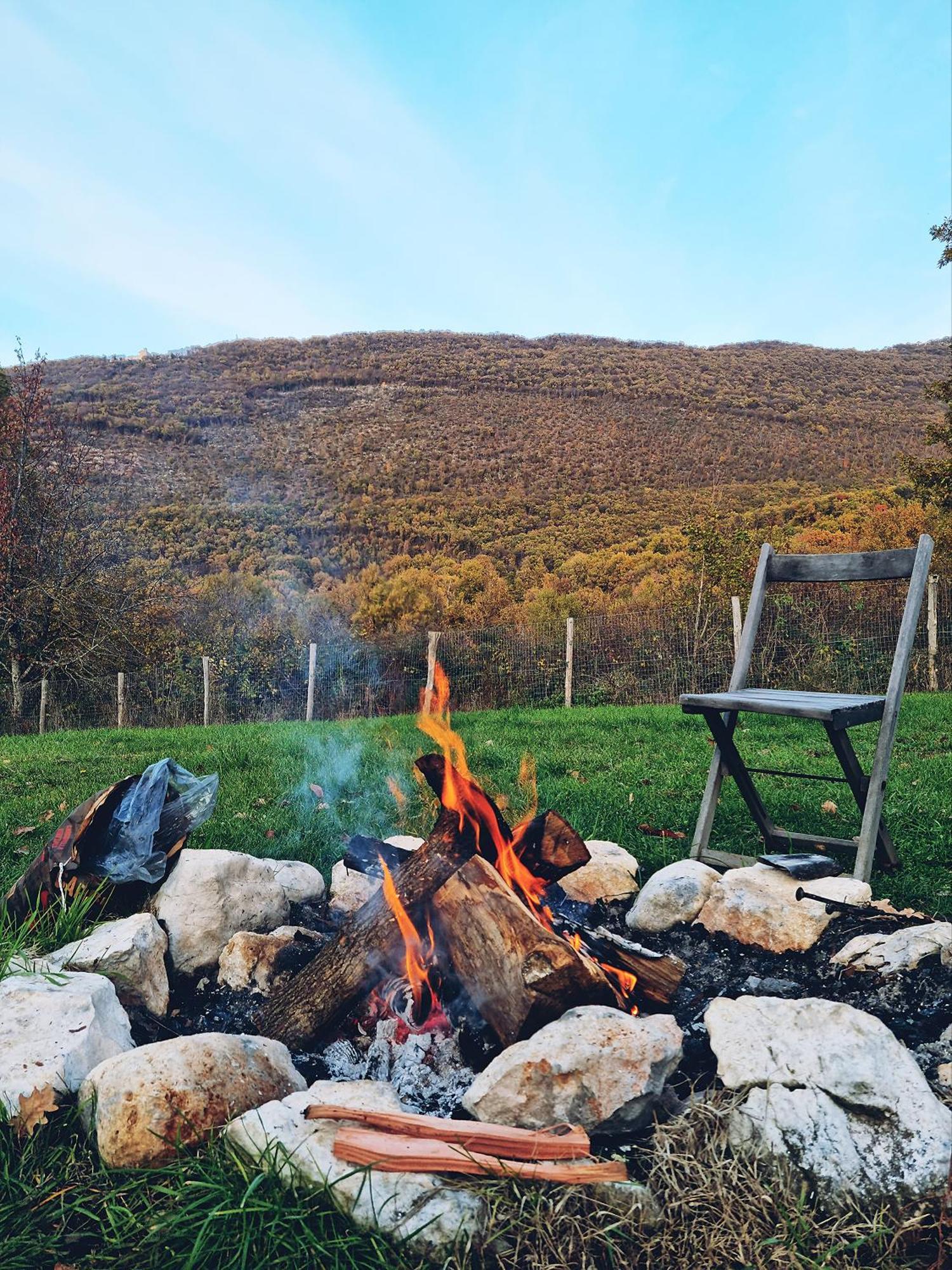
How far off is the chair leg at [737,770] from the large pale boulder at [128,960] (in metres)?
2.37

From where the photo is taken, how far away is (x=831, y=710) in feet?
10.0

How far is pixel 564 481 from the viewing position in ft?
112

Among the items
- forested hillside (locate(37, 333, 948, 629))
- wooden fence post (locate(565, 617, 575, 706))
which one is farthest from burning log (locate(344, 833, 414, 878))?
forested hillside (locate(37, 333, 948, 629))

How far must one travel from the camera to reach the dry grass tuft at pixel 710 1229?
1.62 m

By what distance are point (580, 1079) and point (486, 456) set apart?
36397mm

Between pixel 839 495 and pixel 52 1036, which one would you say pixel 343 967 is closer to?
pixel 52 1036

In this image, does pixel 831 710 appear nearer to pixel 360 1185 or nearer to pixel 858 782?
pixel 858 782

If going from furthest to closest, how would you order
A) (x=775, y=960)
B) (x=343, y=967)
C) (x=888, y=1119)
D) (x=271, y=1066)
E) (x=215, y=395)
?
(x=215, y=395), (x=775, y=960), (x=343, y=967), (x=271, y=1066), (x=888, y=1119)

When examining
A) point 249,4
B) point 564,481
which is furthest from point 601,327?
point 249,4

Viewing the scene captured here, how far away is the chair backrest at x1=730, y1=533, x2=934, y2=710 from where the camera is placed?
11.0 feet

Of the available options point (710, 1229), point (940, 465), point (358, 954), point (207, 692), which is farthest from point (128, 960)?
point (940, 465)

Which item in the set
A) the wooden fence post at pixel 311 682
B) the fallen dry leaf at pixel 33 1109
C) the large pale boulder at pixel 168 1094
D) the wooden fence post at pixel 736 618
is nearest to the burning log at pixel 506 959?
the large pale boulder at pixel 168 1094

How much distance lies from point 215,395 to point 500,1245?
45.0m

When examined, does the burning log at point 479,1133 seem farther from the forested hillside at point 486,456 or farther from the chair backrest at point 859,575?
the forested hillside at point 486,456
